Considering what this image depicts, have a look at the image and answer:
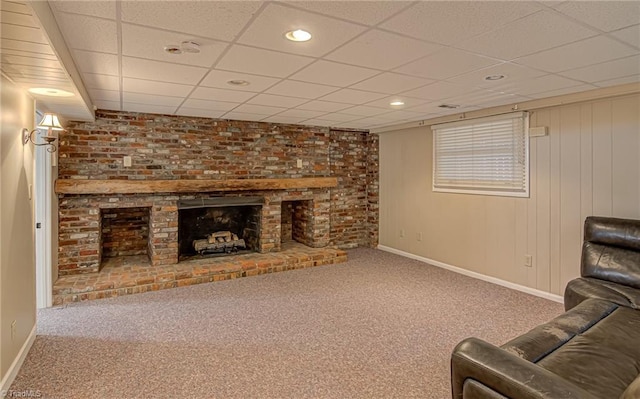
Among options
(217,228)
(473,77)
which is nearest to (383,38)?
(473,77)

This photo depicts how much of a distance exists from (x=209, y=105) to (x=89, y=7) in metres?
2.44

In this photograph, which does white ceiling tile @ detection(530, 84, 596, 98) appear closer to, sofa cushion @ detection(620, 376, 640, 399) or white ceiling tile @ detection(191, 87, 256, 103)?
white ceiling tile @ detection(191, 87, 256, 103)

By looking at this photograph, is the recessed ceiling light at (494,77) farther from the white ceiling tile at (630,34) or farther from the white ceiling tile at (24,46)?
the white ceiling tile at (24,46)

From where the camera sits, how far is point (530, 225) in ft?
13.8

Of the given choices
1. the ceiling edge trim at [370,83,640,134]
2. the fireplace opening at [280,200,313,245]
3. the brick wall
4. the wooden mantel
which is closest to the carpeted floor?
the brick wall

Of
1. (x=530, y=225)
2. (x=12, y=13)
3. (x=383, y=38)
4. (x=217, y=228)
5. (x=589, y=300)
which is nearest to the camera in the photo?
(x=12, y=13)

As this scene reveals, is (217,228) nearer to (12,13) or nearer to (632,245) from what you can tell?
(12,13)

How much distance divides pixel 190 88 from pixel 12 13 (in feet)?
6.34

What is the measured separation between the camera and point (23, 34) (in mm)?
1678

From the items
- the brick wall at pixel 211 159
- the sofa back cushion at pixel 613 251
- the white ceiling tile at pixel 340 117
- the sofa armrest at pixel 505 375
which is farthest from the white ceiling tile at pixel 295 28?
the brick wall at pixel 211 159

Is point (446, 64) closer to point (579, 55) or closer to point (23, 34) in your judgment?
point (579, 55)

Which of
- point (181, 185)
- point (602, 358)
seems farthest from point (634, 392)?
point (181, 185)

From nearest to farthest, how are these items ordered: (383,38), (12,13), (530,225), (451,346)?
(12,13), (383,38), (451,346), (530,225)

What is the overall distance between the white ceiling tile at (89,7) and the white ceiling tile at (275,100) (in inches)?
75.3
